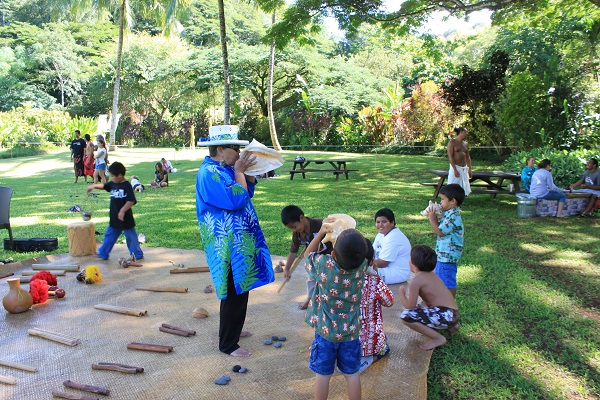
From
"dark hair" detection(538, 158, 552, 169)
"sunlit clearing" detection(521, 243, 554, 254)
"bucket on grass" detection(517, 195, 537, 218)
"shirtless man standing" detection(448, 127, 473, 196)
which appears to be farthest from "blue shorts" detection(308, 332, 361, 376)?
"dark hair" detection(538, 158, 552, 169)

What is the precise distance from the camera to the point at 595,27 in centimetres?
1544

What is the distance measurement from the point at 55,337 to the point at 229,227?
187 cm

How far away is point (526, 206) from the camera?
9773 mm

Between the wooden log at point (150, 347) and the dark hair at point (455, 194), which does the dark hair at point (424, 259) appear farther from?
the wooden log at point (150, 347)

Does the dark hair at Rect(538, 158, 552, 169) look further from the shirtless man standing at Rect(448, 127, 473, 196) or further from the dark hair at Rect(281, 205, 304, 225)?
the dark hair at Rect(281, 205, 304, 225)

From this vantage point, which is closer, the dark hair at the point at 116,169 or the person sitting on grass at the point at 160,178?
the dark hair at the point at 116,169

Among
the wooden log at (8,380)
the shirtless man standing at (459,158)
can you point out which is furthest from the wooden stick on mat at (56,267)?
the shirtless man standing at (459,158)

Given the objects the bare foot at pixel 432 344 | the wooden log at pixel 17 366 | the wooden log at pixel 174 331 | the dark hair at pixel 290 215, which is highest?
the dark hair at pixel 290 215

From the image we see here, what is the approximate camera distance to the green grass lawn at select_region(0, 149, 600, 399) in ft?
12.5

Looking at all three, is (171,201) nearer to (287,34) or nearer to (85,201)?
(85,201)

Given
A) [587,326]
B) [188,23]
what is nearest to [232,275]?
[587,326]

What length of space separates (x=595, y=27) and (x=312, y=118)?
15.7 m

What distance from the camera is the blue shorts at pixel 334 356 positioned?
10.2 feet

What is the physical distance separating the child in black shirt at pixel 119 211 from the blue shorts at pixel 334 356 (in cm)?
424
